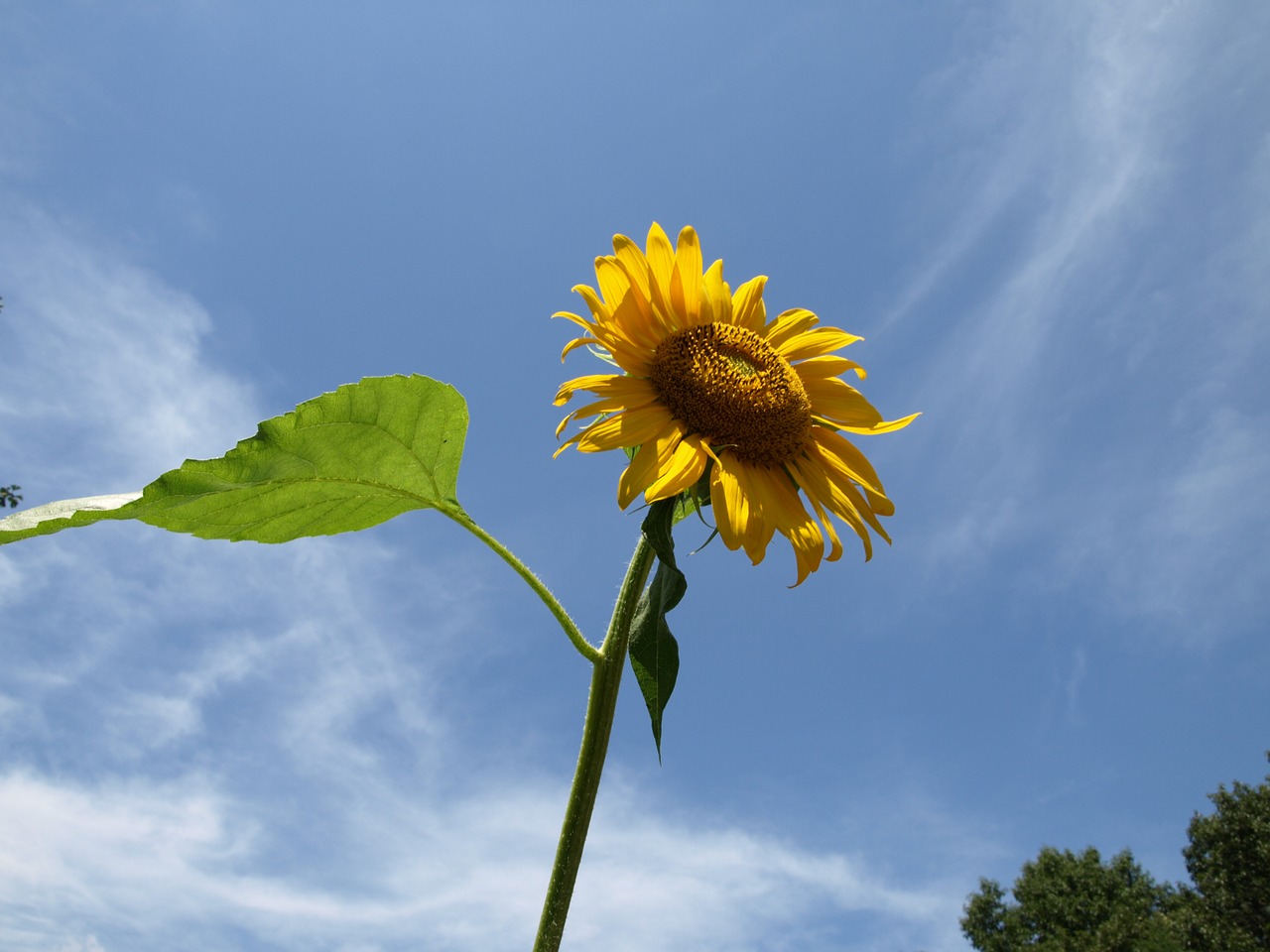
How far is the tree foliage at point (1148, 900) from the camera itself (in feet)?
92.3

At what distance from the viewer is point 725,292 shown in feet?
7.04

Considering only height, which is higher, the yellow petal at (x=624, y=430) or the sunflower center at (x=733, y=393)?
the sunflower center at (x=733, y=393)

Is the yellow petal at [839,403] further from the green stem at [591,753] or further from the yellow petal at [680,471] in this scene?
the green stem at [591,753]

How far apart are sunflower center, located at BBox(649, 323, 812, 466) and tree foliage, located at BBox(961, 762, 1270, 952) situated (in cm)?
3325

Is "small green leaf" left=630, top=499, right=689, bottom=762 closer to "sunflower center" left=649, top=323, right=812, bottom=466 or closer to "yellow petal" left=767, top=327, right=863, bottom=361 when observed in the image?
"sunflower center" left=649, top=323, right=812, bottom=466

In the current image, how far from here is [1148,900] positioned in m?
34.1

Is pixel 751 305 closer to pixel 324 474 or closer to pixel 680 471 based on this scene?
pixel 680 471

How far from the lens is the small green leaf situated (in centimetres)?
157

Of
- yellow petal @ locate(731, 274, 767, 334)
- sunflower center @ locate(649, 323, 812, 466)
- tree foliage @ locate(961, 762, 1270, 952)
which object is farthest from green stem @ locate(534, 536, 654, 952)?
tree foliage @ locate(961, 762, 1270, 952)

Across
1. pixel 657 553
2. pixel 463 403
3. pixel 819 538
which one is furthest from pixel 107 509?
pixel 819 538

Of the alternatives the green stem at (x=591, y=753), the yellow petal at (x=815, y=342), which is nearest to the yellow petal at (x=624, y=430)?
the green stem at (x=591, y=753)

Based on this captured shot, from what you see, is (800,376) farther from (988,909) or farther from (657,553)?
(988,909)

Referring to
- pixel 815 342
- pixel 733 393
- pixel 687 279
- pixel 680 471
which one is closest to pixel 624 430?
pixel 680 471

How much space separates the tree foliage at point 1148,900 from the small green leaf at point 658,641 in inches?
1321
